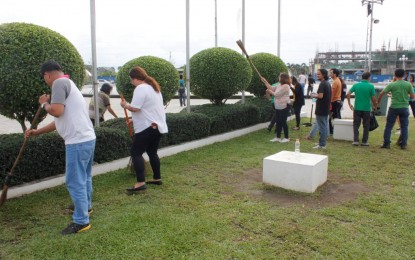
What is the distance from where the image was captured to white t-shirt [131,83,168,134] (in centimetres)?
476

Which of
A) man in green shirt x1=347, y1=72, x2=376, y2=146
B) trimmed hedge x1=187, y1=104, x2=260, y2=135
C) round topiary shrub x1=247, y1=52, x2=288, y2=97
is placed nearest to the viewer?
man in green shirt x1=347, y1=72, x2=376, y2=146

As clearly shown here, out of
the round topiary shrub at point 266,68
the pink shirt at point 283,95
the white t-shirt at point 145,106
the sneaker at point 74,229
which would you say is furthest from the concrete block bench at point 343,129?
the sneaker at point 74,229

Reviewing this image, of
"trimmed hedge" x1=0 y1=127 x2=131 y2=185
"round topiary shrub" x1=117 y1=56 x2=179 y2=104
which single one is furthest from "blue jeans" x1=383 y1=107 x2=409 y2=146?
"trimmed hedge" x1=0 y1=127 x2=131 y2=185

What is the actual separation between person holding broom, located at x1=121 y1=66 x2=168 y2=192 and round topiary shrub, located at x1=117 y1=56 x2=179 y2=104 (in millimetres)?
2817

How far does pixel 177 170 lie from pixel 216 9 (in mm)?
12678

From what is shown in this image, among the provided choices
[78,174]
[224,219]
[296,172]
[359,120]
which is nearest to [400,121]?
[359,120]

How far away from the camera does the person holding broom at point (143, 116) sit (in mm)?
4777

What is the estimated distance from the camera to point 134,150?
4.91 metres

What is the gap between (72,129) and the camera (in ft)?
11.9

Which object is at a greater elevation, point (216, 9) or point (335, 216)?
point (216, 9)

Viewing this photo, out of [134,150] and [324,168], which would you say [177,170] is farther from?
[324,168]

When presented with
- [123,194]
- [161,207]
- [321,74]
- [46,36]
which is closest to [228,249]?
[161,207]

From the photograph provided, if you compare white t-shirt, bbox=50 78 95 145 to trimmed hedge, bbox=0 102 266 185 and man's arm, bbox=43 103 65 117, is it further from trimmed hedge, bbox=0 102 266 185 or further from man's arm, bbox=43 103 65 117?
trimmed hedge, bbox=0 102 266 185

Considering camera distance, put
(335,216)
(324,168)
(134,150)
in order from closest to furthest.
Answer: (335,216) → (134,150) → (324,168)
